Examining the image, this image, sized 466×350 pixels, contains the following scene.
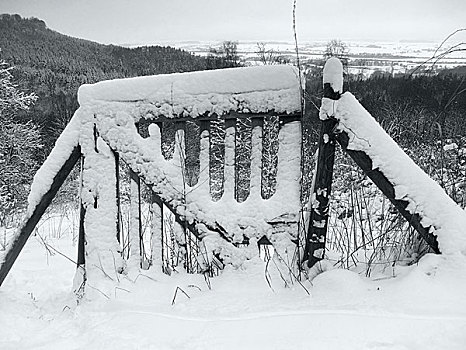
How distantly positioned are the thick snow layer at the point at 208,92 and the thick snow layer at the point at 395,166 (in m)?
0.29

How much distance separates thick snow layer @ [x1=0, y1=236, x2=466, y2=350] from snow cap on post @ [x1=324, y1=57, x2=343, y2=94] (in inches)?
42.6

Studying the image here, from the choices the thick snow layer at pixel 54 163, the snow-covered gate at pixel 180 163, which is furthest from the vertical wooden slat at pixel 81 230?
the thick snow layer at pixel 54 163

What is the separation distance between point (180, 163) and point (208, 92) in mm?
510

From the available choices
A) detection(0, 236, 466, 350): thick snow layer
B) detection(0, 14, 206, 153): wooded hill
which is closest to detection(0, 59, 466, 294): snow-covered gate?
detection(0, 236, 466, 350): thick snow layer

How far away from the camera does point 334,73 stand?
2275 mm

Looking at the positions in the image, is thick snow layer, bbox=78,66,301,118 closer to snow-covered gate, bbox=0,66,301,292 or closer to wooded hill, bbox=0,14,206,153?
snow-covered gate, bbox=0,66,301,292

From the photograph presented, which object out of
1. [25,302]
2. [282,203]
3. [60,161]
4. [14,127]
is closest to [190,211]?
[282,203]

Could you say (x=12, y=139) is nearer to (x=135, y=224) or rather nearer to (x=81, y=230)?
(x=81, y=230)

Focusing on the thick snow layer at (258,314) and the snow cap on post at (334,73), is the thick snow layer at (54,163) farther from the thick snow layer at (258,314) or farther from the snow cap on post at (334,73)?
the snow cap on post at (334,73)

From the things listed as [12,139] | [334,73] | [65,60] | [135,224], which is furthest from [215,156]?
[65,60]

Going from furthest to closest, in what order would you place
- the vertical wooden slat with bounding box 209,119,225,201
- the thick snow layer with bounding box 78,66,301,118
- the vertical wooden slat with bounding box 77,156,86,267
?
the vertical wooden slat with bounding box 77,156,86,267, the vertical wooden slat with bounding box 209,119,225,201, the thick snow layer with bounding box 78,66,301,118

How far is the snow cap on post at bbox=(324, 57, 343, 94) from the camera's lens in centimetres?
226

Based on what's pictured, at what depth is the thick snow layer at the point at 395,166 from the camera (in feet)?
7.41

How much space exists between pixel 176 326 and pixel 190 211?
81cm
